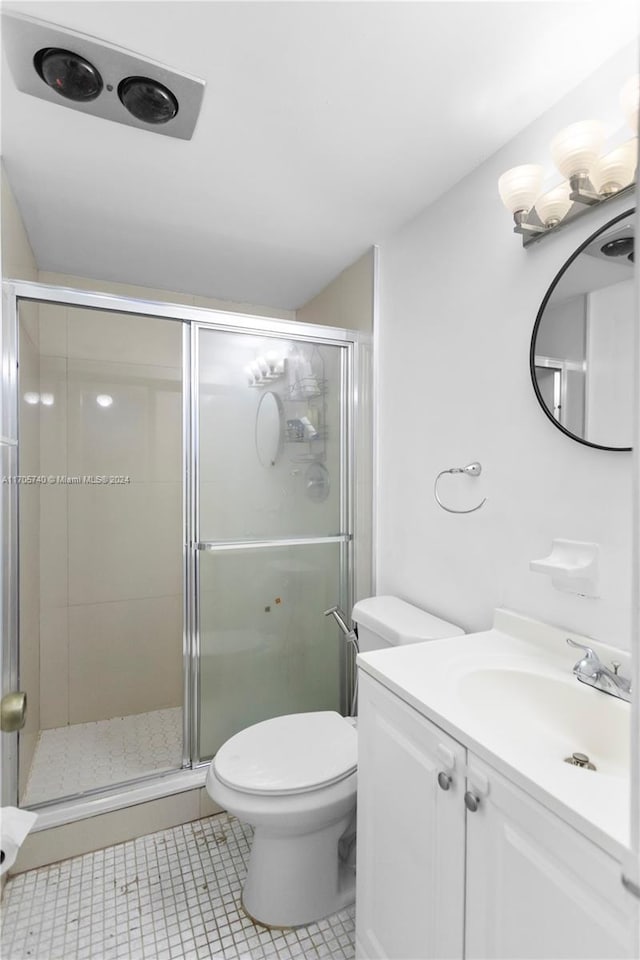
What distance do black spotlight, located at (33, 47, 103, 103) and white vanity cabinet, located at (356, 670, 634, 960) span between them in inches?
64.4

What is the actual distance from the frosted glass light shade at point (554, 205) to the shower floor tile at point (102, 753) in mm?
2279

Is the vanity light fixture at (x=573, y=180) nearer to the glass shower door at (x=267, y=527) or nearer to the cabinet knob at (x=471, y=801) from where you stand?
the glass shower door at (x=267, y=527)

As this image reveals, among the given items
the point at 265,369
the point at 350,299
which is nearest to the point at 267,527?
the point at 265,369

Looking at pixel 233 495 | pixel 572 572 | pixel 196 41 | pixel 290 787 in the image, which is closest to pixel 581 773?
pixel 572 572

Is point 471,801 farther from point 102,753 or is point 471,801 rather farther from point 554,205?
point 102,753

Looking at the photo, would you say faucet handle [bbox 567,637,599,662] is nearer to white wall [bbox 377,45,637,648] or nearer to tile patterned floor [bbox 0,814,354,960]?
white wall [bbox 377,45,637,648]

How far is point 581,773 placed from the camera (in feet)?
2.58

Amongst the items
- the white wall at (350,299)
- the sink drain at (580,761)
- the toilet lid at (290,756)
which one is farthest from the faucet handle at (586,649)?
the white wall at (350,299)

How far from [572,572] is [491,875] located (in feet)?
2.13

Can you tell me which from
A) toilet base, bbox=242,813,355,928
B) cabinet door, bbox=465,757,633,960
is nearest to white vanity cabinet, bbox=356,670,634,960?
cabinet door, bbox=465,757,633,960

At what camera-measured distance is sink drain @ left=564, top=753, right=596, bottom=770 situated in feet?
3.34

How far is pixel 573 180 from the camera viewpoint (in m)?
1.16

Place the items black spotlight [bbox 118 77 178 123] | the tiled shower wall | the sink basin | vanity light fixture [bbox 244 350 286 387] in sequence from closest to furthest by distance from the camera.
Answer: the sink basin < black spotlight [bbox 118 77 178 123] < vanity light fixture [bbox 244 350 286 387] < the tiled shower wall

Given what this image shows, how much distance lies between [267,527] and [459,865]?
1332 mm
